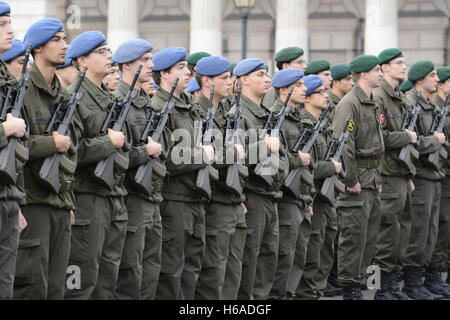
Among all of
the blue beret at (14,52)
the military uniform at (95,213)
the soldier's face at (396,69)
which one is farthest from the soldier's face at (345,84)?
the blue beret at (14,52)

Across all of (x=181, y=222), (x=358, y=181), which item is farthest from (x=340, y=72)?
(x=181, y=222)

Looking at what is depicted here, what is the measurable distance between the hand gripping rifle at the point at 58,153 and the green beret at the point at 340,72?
5742 millimetres

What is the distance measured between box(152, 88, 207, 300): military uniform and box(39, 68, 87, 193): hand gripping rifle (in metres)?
1.48

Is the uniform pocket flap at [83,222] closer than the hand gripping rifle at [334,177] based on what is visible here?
Yes

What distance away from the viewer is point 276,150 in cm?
1145

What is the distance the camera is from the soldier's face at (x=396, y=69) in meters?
14.1

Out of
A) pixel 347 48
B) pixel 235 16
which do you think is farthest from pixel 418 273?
pixel 235 16

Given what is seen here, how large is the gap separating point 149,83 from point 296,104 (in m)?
2.20

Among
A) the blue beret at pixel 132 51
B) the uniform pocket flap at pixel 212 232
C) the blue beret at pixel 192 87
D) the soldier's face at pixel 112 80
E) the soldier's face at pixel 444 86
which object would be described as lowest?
the uniform pocket flap at pixel 212 232

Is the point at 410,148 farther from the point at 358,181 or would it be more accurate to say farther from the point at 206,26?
the point at 206,26

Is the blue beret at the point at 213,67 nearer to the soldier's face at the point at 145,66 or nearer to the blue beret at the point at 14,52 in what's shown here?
the soldier's face at the point at 145,66

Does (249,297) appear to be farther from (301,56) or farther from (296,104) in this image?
(301,56)

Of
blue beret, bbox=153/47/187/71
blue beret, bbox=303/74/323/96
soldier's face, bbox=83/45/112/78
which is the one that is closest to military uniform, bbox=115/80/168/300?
soldier's face, bbox=83/45/112/78

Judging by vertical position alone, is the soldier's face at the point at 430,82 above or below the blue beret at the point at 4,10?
below
